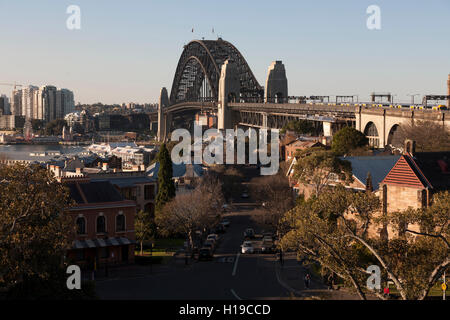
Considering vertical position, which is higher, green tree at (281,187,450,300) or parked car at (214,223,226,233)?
green tree at (281,187,450,300)

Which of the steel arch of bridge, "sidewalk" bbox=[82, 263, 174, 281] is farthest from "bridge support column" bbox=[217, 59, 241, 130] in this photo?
"sidewalk" bbox=[82, 263, 174, 281]

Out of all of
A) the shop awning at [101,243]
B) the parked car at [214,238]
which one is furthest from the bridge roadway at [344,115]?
the shop awning at [101,243]

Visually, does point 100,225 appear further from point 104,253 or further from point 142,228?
Result: point 142,228

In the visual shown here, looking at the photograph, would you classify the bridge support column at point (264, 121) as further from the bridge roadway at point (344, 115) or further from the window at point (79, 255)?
the window at point (79, 255)

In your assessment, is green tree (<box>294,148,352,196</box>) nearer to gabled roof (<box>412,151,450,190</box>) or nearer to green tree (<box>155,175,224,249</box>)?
gabled roof (<box>412,151,450,190</box>)
